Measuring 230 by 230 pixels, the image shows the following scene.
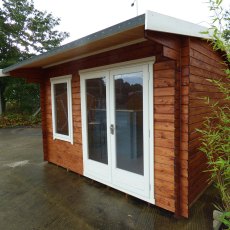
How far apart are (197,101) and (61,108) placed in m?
2.65

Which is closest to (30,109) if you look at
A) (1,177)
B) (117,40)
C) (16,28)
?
(16,28)

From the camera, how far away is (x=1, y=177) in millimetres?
3832

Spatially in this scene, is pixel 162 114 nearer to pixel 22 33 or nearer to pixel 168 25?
pixel 168 25

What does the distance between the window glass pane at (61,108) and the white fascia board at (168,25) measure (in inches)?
98.0

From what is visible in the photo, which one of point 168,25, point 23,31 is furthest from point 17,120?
point 168,25

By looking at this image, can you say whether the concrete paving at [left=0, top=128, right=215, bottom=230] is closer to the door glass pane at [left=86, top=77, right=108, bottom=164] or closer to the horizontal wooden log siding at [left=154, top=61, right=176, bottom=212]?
the horizontal wooden log siding at [left=154, top=61, right=176, bottom=212]

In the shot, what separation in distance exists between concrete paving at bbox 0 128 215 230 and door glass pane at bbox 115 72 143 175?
525 mm

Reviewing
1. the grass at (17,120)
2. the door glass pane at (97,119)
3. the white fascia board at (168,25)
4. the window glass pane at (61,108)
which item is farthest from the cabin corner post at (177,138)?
the grass at (17,120)

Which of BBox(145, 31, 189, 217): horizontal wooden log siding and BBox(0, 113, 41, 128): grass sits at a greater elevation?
BBox(145, 31, 189, 217): horizontal wooden log siding

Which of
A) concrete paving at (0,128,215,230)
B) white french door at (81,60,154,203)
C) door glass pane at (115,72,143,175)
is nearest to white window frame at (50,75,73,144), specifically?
white french door at (81,60,154,203)

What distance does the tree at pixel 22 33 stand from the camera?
1055 centimetres

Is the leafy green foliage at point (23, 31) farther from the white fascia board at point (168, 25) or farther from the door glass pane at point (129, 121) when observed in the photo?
the white fascia board at point (168, 25)

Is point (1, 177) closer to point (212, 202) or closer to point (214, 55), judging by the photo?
point (212, 202)

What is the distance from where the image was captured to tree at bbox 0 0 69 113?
1055cm
